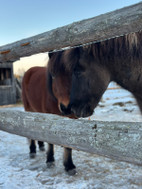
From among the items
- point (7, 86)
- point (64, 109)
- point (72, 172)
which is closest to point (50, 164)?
point (72, 172)

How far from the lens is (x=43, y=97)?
305cm

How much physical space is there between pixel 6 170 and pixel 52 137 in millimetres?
1613

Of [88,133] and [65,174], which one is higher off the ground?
[88,133]

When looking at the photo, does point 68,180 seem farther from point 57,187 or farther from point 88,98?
point 88,98

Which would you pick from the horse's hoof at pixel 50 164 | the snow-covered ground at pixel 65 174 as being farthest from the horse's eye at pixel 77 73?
the horse's hoof at pixel 50 164

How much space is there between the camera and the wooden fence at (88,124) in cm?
104

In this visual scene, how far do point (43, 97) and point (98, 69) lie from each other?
126 cm

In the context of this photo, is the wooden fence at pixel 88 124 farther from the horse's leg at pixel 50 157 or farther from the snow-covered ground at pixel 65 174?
the horse's leg at pixel 50 157

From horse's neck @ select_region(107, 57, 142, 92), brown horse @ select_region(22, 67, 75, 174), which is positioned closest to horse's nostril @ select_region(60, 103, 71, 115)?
brown horse @ select_region(22, 67, 75, 174)

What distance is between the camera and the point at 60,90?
2436mm

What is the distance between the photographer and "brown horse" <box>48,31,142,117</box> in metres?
2.04

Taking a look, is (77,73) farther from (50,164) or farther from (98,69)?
(50,164)

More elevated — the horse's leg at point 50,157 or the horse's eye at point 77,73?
the horse's eye at point 77,73

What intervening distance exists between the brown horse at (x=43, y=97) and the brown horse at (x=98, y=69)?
306 mm
